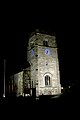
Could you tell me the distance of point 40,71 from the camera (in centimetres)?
3481

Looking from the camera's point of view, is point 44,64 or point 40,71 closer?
point 40,71

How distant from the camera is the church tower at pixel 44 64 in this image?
34.4 m

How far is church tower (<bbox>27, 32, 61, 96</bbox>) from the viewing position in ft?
113

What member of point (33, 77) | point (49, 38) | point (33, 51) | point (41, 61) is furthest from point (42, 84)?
point (49, 38)

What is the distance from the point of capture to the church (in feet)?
113

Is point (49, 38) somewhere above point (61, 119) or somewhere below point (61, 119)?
above

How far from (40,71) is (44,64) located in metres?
1.82

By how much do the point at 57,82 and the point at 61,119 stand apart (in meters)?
25.4

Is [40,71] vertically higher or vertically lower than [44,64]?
lower

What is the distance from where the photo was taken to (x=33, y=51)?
36.8m

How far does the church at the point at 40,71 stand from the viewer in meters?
34.5

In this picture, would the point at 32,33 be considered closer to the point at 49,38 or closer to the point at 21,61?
the point at 49,38

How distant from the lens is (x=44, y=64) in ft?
117

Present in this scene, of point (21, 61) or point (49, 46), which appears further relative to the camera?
Answer: point (21, 61)
